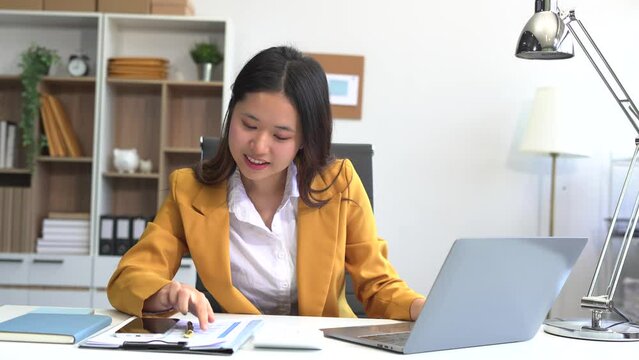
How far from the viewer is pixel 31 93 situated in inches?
153

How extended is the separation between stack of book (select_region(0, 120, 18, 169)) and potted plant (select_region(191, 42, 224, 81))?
95 cm

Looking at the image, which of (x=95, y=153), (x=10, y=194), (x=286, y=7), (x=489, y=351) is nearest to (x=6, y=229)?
(x=10, y=194)

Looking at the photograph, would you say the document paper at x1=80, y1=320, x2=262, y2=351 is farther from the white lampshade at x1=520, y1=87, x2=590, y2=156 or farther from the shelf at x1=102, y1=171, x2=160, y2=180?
the white lampshade at x1=520, y1=87, x2=590, y2=156

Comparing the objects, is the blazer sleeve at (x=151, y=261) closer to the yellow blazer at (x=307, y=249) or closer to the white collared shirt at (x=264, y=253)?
the yellow blazer at (x=307, y=249)

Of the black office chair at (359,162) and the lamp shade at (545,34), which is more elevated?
the lamp shade at (545,34)

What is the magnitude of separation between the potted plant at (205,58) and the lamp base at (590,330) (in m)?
2.69

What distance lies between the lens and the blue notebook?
4.12ft

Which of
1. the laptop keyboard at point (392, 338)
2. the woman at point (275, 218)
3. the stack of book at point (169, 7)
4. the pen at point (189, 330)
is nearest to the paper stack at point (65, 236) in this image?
the stack of book at point (169, 7)

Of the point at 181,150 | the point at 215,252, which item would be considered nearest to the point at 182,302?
the point at 215,252

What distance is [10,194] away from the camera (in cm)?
390

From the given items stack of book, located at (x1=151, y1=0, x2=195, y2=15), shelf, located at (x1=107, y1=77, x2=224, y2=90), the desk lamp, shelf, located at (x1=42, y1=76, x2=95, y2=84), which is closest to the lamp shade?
the desk lamp

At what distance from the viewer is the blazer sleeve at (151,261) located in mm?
1544

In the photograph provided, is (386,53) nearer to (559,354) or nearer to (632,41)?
(632,41)

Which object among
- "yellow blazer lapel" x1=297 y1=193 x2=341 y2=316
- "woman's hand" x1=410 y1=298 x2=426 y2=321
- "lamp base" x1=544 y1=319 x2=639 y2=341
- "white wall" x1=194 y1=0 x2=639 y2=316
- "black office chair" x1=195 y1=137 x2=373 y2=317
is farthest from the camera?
"white wall" x1=194 y1=0 x2=639 y2=316
